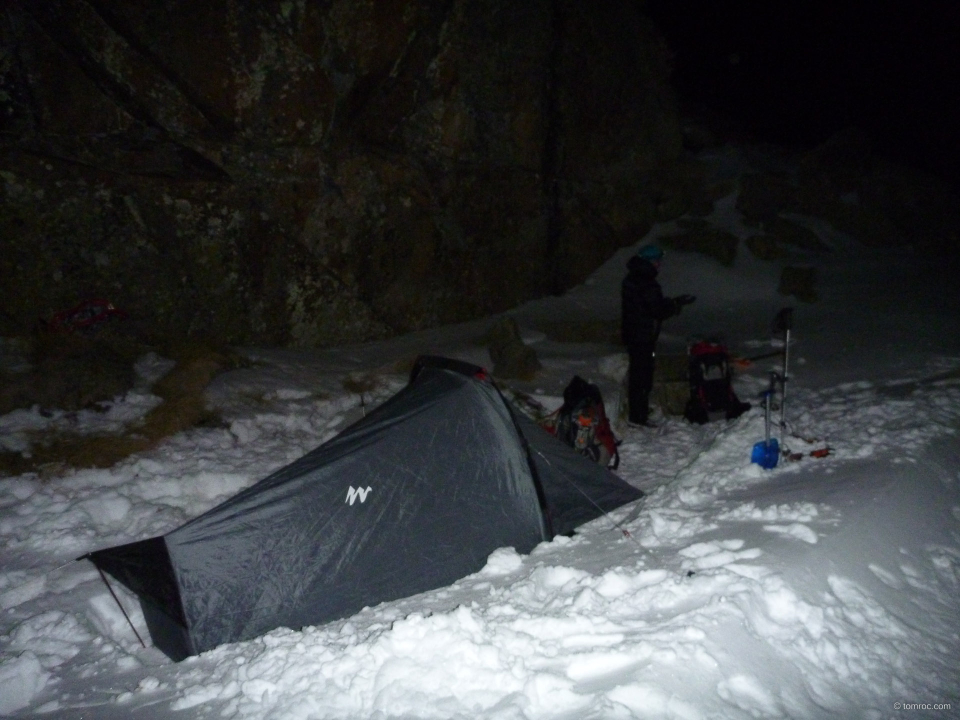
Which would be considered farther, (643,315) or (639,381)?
(639,381)

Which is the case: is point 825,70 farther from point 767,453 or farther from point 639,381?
point 767,453

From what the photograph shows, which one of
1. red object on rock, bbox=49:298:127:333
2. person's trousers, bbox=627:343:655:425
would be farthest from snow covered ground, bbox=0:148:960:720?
red object on rock, bbox=49:298:127:333

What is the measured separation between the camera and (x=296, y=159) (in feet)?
31.6

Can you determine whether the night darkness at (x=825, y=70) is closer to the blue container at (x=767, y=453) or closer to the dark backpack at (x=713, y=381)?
the dark backpack at (x=713, y=381)

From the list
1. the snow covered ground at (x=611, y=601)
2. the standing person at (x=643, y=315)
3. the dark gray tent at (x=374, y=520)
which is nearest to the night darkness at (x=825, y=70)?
the standing person at (x=643, y=315)

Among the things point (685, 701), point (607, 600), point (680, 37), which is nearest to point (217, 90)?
point (607, 600)

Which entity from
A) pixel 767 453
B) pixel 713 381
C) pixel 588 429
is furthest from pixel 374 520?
pixel 713 381

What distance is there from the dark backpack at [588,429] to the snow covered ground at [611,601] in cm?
37

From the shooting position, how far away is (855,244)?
14523mm

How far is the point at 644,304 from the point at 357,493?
14.5 feet

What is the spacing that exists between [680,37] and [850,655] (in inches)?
962

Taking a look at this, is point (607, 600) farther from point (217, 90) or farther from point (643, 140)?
point (643, 140)

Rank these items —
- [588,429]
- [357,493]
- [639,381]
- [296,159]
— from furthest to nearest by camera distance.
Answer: [296,159], [639,381], [588,429], [357,493]

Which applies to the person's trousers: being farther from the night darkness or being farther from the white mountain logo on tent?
the night darkness
